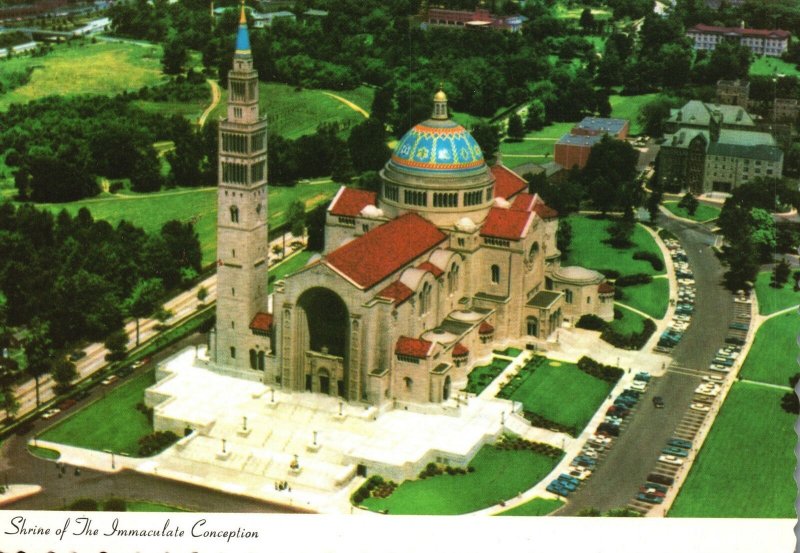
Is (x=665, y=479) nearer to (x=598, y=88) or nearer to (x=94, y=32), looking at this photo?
(x=94, y=32)

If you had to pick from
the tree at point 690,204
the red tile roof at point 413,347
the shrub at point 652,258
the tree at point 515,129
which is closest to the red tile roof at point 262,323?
the red tile roof at point 413,347

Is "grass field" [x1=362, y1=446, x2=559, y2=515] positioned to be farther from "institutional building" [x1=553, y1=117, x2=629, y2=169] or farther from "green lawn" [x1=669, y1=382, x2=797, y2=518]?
"institutional building" [x1=553, y1=117, x2=629, y2=169]

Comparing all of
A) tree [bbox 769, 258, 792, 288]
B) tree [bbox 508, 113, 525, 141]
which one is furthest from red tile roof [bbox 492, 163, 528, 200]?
tree [bbox 769, 258, 792, 288]

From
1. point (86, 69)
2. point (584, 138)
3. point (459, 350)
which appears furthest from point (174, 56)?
point (584, 138)

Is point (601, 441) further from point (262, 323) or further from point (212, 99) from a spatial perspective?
point (212, 99)

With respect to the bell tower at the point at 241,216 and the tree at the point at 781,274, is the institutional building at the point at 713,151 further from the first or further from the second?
the bell tower at the point at 241,216

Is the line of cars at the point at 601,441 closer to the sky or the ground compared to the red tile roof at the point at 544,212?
closer to the ground
